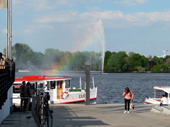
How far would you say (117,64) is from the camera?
179375mm

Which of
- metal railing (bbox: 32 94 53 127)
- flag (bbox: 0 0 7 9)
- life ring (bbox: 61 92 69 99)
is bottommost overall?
life ring (bbox: 61 92 69 99)

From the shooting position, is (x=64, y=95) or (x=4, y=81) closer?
(x=4, y=81)

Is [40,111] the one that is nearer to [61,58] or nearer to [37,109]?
[37,109]

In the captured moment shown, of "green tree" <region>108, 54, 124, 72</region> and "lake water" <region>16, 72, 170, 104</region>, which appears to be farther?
"green tree" <region>108, 54, 124, 72</region>

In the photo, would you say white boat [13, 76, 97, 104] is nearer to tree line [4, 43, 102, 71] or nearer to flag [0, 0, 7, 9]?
flag [0, 0, 7, 9]

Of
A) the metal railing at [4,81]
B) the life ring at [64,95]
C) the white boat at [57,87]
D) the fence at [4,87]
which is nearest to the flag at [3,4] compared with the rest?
the fence at [4,87]

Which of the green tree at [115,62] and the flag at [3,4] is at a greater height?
the flag at [3,4]

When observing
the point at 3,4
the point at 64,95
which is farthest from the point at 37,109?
the point at 64,95

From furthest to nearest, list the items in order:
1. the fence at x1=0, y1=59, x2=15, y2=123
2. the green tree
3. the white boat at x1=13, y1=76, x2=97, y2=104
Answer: the green tree, the white boat at x1=13, y1=76, x2=97, y2=104, the fence at x1=0, y1=59, x2=15, y2=123

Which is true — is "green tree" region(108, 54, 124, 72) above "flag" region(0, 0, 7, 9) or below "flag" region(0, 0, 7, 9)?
below

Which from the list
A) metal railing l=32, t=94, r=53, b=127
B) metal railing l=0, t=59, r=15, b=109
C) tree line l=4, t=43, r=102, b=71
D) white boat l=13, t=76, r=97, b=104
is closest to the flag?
metal railing l=0, t=59, r=15, b=109

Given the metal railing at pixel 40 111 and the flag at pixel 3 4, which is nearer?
the metal railing at pixel 40 111

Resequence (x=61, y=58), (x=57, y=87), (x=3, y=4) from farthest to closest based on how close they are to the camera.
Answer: (x=61, y=58), (x=57, y=87), (x=3, y=4)

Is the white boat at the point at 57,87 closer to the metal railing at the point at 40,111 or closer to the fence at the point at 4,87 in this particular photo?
the fence at the point at 4,87
